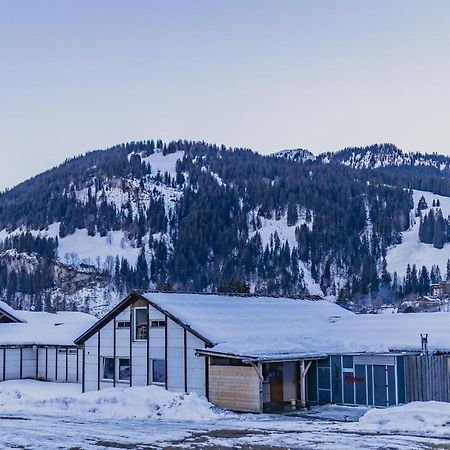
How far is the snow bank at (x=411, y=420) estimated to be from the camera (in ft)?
67.9

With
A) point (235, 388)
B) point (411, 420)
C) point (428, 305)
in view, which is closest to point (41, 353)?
point (235, 388)

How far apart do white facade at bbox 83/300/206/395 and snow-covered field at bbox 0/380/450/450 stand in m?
2.55

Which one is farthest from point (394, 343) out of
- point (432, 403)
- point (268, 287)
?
point (268, 287)

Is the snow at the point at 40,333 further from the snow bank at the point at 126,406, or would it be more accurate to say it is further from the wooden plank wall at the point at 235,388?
the wooden plank wall at the point at 235,388

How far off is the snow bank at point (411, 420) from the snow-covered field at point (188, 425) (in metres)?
0.03

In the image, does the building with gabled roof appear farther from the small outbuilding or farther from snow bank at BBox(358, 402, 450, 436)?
the small outbuilding

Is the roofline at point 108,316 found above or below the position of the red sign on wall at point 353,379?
above

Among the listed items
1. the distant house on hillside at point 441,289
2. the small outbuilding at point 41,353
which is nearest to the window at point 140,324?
the small outbuilding at point 41,353

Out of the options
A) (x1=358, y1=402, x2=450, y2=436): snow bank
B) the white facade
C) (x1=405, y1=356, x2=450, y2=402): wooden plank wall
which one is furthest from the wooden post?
(x1=358, y1=402, x2=450, y2=436): snow bank

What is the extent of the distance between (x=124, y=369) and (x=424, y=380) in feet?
44.6

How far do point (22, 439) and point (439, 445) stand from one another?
1091 cm

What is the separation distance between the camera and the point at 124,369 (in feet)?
112

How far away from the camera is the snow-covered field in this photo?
19.1 metres

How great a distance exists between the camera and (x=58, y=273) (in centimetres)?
19712
